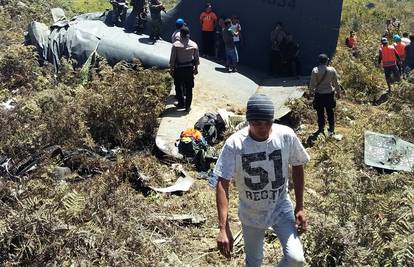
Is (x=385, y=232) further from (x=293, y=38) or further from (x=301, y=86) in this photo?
(x=293, y=38)

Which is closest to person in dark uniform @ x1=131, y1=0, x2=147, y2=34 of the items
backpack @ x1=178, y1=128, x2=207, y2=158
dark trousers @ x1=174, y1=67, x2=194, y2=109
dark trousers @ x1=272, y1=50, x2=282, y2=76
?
dark trousers @ x1=272, y1=50, x2=282, y2=76

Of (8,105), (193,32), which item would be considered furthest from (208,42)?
(8,105)

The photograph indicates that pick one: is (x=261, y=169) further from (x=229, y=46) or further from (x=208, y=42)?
(x=208, y=42)

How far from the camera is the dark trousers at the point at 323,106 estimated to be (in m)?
8.57

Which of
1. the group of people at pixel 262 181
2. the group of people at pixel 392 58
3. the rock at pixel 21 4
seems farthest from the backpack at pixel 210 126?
the rock at pixel 21 4

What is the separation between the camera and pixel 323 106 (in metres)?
8.67

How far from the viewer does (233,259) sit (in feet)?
16.8

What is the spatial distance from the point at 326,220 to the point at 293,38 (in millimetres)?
7587

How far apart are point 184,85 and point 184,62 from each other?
1.76 feet

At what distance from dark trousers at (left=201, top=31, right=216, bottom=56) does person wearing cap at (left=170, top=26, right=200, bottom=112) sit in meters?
3.71

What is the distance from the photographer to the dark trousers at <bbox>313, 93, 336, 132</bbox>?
857 cm

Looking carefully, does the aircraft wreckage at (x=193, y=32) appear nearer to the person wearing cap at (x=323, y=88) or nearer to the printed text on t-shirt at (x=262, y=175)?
the person wearing cap at (x=323, y=88)


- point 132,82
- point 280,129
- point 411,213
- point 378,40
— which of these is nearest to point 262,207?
point 280,129

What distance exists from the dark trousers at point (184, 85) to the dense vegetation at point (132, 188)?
1.20 feet
